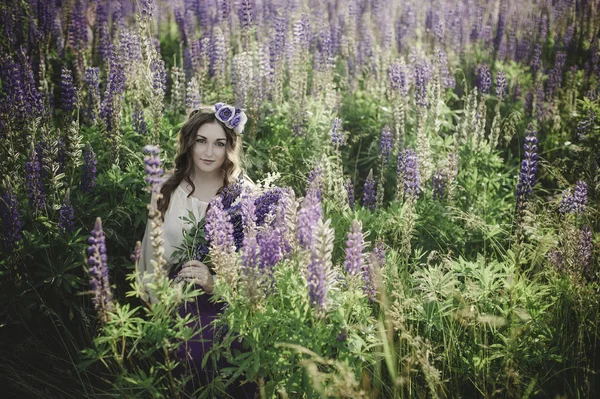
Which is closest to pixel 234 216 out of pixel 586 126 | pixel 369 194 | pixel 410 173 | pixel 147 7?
pixel 410 173

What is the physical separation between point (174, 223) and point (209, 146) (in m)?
0.56

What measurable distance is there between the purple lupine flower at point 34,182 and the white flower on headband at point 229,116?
3.82 feet

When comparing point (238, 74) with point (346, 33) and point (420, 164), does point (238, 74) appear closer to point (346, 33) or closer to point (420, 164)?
point (420, 164)

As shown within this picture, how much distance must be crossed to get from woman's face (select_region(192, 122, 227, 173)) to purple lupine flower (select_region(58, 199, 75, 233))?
856mm

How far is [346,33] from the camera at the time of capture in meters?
7.73

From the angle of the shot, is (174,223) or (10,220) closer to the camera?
(10,220)

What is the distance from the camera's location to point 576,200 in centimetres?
352

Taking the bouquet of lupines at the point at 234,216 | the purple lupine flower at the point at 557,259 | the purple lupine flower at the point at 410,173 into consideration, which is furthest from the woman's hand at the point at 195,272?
the purple lupine flower at the point at 557,259

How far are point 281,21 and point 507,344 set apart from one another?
4.28m

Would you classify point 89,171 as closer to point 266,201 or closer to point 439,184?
point 266,201

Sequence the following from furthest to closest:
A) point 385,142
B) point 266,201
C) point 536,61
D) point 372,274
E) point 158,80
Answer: point 536,61, point 385,142, point 158,80, point 266,201, point 372,274

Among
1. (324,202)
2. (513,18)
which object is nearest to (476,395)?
(324,202)

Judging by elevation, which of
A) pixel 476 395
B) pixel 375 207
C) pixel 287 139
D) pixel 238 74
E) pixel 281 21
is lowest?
pixel 476 395

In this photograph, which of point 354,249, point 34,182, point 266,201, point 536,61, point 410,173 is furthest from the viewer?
point 536,61
